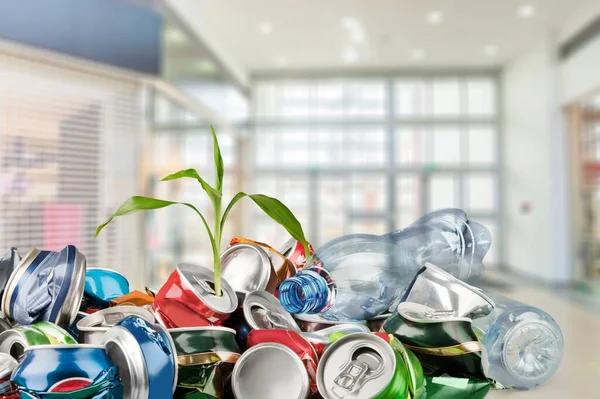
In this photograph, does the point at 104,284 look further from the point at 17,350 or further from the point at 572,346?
the point at 572,346

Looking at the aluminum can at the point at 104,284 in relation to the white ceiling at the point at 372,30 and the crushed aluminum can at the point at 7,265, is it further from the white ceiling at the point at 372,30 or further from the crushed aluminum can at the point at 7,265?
the white ceiling at the point at 372,30

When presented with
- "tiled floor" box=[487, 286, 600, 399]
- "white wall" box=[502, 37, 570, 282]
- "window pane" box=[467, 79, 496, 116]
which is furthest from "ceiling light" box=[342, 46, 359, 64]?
"tiled floor" box=[487, 286, 600, 399]

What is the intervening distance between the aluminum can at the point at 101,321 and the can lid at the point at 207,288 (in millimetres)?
41

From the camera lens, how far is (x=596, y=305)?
811 cm

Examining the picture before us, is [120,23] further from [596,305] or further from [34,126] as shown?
[596,305]

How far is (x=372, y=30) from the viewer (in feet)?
34.6

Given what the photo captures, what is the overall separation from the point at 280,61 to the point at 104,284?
12659mm

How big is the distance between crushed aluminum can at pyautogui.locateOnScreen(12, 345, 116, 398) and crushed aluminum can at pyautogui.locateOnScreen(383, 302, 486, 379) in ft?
0.76

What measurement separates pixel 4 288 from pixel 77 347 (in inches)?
6.8

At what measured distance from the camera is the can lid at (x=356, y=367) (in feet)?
1.38

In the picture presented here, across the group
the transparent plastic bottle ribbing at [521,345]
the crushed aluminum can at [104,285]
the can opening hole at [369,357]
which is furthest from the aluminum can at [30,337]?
the transparent plastic bottle ribbing at [521,345]

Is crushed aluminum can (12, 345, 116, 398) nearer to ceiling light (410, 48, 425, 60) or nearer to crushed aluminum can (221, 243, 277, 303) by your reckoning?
crushed aluminum can (221, 243, 277, 303)

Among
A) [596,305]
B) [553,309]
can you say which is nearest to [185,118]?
[553,309]

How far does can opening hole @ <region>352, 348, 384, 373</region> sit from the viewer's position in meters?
0.44
